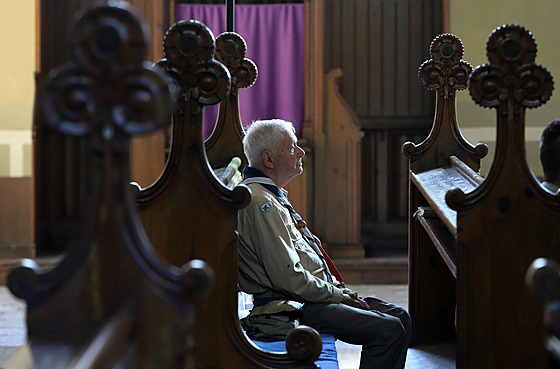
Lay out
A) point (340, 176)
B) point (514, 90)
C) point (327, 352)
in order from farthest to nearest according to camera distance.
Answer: point (340, 176), point (327, 352), point (514, 90)

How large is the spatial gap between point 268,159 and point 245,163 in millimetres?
681

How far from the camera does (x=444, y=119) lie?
3016 millimetres

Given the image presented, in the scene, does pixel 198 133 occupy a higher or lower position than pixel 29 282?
higher

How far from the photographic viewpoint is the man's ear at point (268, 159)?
2559 millimetres

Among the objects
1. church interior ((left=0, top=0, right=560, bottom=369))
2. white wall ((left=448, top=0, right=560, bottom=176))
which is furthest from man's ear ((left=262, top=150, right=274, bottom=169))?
white wall ((left=448, top=0, right=560, bottom=176))

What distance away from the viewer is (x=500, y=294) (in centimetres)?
176

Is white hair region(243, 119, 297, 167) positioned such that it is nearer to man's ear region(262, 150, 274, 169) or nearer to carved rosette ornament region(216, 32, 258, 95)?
man's ear region(262, 150, 274, 169)

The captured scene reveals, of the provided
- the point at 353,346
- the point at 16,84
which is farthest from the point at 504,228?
the point at 16,84

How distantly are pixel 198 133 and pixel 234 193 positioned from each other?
17cm

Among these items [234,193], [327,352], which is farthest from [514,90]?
[327,352]

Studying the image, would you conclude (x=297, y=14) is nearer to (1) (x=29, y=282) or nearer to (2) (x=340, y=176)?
(2) (x=340, y=176)

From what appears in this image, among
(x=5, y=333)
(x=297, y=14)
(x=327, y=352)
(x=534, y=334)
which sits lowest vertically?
(x=5, y=333)

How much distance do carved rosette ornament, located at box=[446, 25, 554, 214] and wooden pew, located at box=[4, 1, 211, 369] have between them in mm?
933

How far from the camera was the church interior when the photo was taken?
0.93 meters
